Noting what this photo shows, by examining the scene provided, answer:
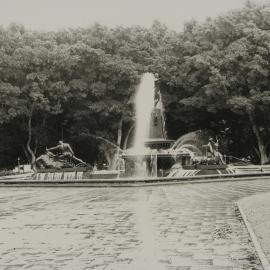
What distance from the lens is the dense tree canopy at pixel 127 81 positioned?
38.6m

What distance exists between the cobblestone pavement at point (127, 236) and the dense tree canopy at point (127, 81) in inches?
956

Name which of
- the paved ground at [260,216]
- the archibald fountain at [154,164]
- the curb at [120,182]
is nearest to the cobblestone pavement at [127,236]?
the paved ground at [260,216]

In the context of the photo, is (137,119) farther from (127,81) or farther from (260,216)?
(260,216)

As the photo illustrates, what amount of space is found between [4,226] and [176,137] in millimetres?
36479

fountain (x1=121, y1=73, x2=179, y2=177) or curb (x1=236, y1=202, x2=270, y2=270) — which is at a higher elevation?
fountain (x1=121, y1=73, x2=179, y2=177)

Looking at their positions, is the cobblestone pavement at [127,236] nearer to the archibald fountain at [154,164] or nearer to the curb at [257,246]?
the curb at [257,246]

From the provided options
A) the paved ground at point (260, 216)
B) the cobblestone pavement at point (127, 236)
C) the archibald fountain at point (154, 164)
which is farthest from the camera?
the archibald fountain at point (154, 164)

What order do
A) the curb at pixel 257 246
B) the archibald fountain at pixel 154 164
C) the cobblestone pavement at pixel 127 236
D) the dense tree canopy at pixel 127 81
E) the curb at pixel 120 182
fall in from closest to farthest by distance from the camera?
the curb at pixel 257 246
the cobblestone pavement at pixel 127 236
the curb at pixel 120 182
the archibald fountain at pixel 154 164
the dense tree canopy at pixel 127 81

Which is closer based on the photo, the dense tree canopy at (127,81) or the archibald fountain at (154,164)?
Result: the archibald fountain at (154,164)

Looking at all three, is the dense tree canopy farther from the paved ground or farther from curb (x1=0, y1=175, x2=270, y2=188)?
the paved ground

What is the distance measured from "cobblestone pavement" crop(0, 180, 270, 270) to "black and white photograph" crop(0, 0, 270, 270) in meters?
0.14

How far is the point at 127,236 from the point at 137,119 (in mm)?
33504

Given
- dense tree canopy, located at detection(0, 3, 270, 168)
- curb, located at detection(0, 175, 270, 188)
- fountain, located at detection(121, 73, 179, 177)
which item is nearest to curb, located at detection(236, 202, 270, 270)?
curb, located at detection(0, 175, 270, 188)

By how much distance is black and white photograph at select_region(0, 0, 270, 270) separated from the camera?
16.5m
